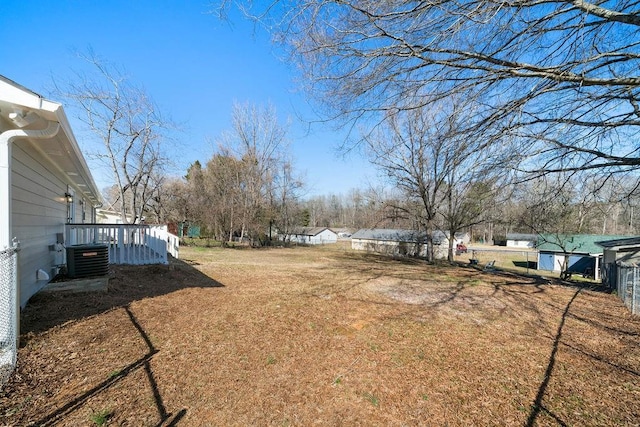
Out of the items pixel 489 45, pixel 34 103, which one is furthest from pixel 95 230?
pixel 489 45

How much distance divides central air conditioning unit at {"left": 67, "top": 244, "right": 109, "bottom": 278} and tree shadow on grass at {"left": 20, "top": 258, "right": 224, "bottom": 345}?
38cm

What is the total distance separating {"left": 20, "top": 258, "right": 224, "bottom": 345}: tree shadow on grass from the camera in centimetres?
382

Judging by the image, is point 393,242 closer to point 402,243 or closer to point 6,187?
point 402,243

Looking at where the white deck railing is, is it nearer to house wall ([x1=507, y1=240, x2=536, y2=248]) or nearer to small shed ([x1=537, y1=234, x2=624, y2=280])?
small shed ([x1=537, y1=234, x2=624, y2=280])

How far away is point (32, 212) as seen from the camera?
4871mm

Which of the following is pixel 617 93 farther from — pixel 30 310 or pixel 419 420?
pixel 30 310

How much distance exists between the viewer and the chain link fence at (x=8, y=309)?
2624 mm

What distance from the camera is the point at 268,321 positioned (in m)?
4.66

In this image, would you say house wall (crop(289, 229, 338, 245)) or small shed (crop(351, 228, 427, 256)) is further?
house wall (crop(289, 229, 338, 245))

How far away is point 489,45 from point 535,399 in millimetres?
4355

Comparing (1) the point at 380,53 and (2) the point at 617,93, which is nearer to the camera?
(1) the point at 380,53

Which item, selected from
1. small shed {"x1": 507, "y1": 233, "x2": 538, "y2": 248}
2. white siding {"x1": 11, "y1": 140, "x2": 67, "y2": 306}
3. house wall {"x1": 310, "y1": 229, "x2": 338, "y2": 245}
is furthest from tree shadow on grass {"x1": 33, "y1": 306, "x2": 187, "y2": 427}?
small shed {"x1": 507, "y1": 233, "x2": 538, "y2": 248}

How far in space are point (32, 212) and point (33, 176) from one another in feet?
2.08

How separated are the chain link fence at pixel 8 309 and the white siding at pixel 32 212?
1.64 m
